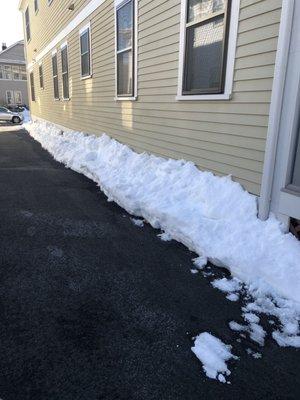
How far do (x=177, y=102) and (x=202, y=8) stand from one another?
1362mm

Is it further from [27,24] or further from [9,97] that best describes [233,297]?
[9,97]

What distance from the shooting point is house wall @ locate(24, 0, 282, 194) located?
408cm

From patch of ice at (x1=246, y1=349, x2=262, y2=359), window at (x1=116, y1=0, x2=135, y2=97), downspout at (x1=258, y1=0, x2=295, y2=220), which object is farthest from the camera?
window at (x1=116, y1=0, x2=135, y2=97)

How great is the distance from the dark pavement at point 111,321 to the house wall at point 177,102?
143 cm

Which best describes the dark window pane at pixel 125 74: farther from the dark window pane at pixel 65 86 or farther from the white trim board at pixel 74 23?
the dark window pane at pixel 65 86

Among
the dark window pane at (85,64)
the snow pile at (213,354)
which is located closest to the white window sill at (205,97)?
the snow pile at (213,354)

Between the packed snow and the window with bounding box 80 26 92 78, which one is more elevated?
the window with bounding box 80 26 92 78

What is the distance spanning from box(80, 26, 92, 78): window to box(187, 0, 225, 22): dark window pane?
5565 millimetres

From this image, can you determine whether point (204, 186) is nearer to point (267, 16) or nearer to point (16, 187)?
point (267, 16)

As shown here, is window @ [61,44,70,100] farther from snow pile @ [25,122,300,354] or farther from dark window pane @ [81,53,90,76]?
snow pile @ [25,122,300,354]

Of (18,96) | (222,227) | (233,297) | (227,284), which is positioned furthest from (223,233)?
(18,96)

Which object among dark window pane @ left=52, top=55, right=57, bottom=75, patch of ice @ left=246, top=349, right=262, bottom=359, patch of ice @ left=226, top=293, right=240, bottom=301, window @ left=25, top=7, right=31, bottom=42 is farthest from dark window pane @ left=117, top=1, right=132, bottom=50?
window @ left=25, top=7, right=31, bottom=42

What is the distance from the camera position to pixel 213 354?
250 cm

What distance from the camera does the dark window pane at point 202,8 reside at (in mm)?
4656
